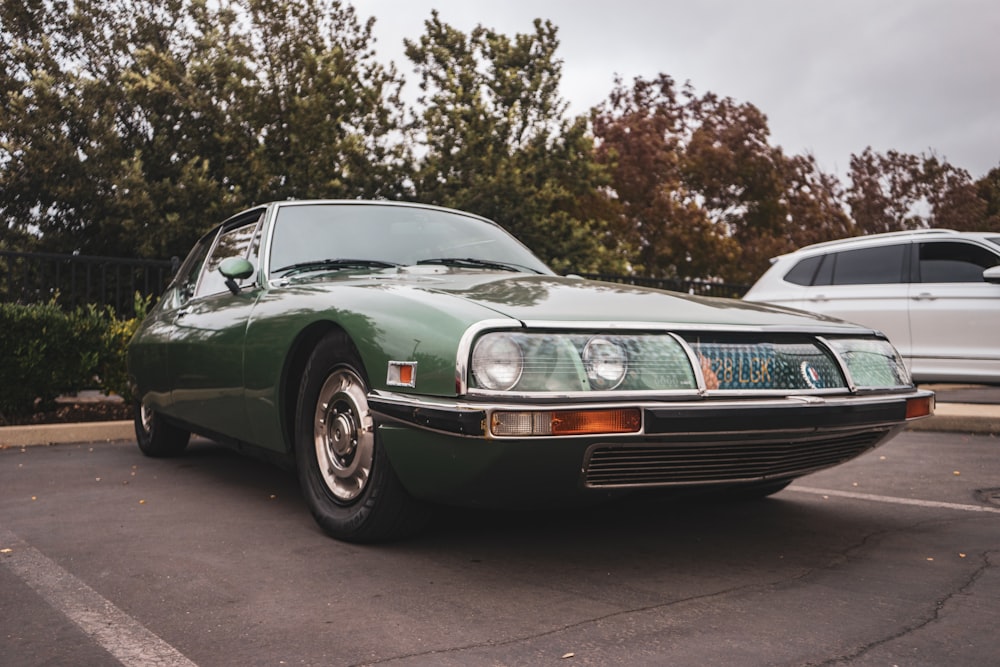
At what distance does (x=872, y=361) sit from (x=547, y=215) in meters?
16.8

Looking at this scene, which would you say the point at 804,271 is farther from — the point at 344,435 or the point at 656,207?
the point at 656,207

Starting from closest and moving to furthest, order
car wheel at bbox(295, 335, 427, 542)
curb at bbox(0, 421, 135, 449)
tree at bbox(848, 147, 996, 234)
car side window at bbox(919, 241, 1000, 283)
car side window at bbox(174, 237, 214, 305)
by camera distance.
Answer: car wheel at bbox(295, 335, 427, 542), car side window at bbox(174, 237, 214, 305), curb at bbox(0, 421, 135, 449), car side window at bbox(919, 241, 1000, 283), tree at bbox(848, 147, 996, 234)

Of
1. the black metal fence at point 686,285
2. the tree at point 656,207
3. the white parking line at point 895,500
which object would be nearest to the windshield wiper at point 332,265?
the white parking line at point 895,500

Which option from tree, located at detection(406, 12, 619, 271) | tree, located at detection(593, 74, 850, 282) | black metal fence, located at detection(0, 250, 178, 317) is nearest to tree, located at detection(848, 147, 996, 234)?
tree, located at detection(593, 74, 850, 282)

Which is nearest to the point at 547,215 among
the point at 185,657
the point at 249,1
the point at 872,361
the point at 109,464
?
the point at 249,1

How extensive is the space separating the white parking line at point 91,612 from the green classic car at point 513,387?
3.06ft

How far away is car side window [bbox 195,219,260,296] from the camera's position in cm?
498

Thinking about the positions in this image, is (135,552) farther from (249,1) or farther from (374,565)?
(249,1)

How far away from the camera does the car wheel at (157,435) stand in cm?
611

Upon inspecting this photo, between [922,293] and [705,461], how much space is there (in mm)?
6188

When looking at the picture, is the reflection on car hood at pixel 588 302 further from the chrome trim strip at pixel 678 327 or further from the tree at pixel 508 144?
the tree at pixel 508 144

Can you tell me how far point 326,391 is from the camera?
375cm

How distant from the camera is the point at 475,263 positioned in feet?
15.2

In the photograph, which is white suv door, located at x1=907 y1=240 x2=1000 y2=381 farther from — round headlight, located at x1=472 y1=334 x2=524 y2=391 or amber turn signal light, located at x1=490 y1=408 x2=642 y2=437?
round headlight, located at x1=472 y1=334 x2=524 y2=391
